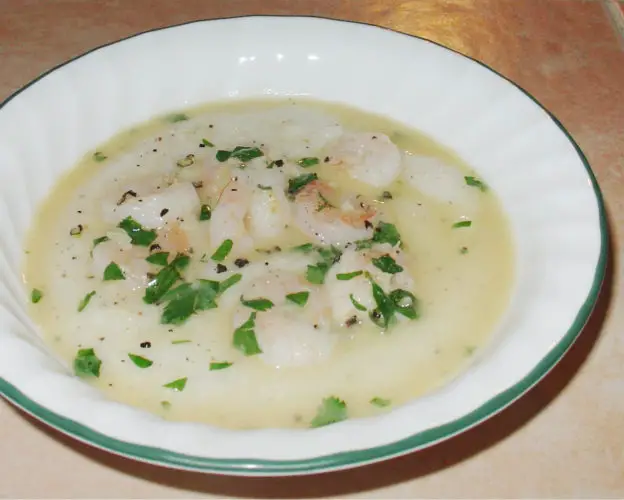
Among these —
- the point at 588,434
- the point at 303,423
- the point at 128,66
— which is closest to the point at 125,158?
the point at 128,66

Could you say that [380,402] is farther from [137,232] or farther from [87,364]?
[137,232]

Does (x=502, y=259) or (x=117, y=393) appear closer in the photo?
(x=117, y=393)

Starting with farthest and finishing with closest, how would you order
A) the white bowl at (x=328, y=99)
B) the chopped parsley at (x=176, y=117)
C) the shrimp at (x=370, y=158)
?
the chopped parsley at (x=176, y=117)
the shrimp at (x=370, y=158)
the white bowl at (x=328, y=99)

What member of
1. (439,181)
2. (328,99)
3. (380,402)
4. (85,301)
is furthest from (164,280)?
(328,99)

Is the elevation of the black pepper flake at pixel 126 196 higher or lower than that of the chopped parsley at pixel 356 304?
higher

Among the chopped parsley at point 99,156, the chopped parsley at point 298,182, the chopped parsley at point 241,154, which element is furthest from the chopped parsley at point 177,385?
the chopped parsley at point 99,156

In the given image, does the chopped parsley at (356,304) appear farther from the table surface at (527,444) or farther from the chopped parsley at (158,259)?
the chopped parsley at (158,259)

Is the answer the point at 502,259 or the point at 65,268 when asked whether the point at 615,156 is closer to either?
the point at 502,259
